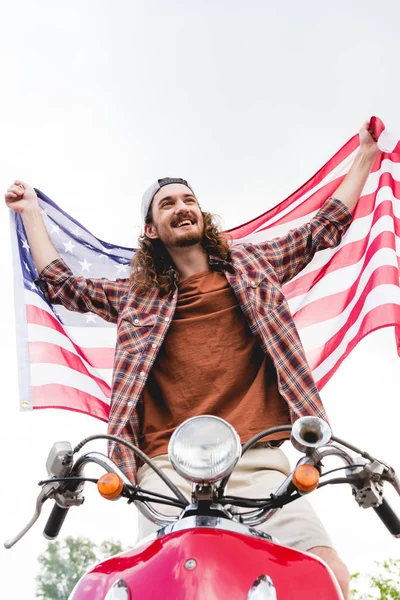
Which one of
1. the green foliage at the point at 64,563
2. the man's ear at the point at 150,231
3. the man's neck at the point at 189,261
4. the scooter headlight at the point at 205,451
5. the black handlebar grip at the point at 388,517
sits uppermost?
the man's ear at the point at 150,231

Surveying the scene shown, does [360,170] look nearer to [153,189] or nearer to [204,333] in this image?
[153,189]

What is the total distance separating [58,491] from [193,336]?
1339mm

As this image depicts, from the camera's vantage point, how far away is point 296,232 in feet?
13.2

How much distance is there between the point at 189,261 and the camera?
3.91m

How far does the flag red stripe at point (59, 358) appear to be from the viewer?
4516mm

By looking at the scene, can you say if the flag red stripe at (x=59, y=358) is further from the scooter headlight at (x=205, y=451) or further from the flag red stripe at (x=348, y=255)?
the scooter headlight at (x=205, y=451)

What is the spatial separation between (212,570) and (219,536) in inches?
4.0

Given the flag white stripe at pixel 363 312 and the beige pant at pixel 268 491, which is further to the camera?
the flag white stripe at pixel 363 312

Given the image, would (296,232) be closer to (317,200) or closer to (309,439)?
(317,200)

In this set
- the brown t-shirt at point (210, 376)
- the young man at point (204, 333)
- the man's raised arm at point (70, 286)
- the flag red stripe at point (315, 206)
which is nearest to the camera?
the young man at point (204, 333)

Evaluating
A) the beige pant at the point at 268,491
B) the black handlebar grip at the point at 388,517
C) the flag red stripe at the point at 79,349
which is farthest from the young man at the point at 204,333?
the flag red stripe at the point at 79,349

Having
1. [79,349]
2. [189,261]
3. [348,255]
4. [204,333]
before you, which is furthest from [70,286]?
[348,255]

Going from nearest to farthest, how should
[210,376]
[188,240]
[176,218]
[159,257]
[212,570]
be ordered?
[212,570]
[210,376]
[188,240]
[176,218]
[159,257]

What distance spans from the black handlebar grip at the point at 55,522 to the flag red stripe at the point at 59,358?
2.04m
